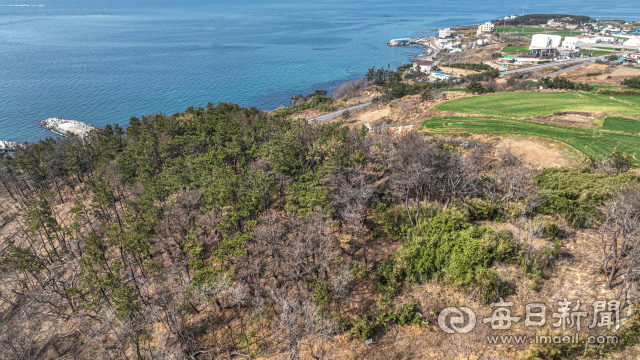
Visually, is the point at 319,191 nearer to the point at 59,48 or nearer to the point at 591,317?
the point at 591,317

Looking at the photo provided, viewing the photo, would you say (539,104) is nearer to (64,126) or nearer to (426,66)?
(426,66)

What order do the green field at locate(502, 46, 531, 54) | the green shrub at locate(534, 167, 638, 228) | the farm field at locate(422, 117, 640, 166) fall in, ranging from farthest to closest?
the green field at locate(502, 46, 531, 54)
the farm field at locate(422, 117, 640, 166)
the green shrub at locate(534, 167, 638, 228)

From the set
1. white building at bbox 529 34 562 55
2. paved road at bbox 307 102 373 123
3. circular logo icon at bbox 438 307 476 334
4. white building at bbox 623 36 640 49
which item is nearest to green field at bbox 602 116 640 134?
circular logo icon at bbox 438 307 476 334

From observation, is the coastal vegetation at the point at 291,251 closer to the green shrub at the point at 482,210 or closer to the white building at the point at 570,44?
the green shrub at the point at 482,210

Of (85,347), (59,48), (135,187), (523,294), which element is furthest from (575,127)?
(59,48)

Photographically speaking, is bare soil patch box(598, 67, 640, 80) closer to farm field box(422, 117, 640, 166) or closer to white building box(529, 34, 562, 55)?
white building box(529, 34, 562, 55)
